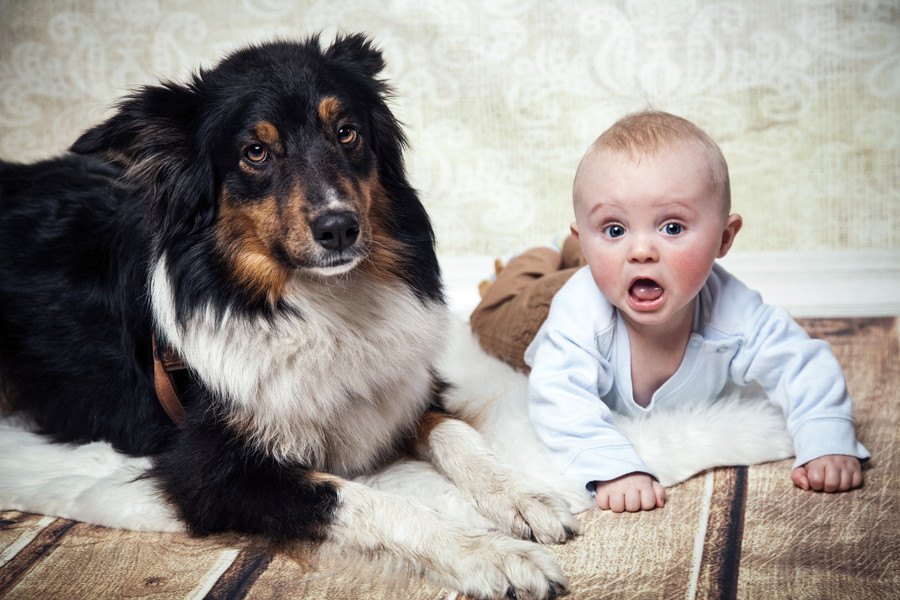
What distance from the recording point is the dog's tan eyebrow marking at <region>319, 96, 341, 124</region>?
78.9 inches

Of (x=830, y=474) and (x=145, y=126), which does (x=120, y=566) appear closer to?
(x=145, y=126)

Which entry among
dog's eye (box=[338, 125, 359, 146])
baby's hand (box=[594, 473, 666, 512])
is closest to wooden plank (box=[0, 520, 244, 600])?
baby's hand (box=[594, 473, 666, 512])

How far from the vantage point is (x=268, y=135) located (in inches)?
77.5

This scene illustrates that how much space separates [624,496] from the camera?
2047 mm

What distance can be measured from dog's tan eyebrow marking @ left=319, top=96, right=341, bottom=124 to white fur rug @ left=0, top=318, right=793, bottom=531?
858 mm

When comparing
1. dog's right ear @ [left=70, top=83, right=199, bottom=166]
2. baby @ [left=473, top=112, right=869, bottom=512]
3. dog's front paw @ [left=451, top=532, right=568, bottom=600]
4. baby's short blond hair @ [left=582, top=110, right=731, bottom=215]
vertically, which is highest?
dog's right ear @ [left=70, top=83, right=199, bottom=166]

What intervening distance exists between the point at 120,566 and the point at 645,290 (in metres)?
1.31

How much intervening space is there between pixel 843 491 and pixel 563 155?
205cm

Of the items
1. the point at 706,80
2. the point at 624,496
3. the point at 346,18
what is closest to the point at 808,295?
the point at 706,80

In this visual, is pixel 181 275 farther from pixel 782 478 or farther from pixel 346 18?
pixel 346 18

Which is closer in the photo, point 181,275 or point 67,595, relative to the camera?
point 67,595

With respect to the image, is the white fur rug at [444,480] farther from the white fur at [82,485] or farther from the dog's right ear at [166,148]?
the dog's right ear at [166,148]

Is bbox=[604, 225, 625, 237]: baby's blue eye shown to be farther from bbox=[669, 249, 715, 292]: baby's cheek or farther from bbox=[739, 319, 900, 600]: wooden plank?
bbox=[739, 319, 900, 600]: wooden plank

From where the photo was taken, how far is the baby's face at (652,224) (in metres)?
2.06
